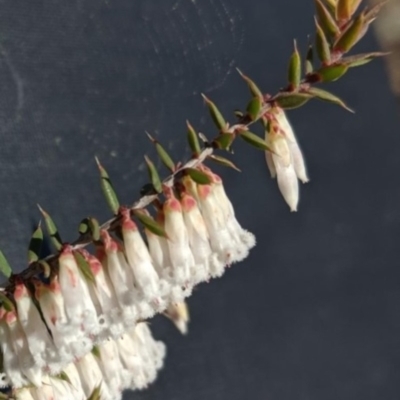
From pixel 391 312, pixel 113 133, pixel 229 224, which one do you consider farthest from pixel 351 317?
pixel 229 224

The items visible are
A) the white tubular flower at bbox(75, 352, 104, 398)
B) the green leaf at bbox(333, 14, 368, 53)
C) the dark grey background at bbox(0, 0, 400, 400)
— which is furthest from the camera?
the dark grey background at bbox(0, 0, 400, 400)

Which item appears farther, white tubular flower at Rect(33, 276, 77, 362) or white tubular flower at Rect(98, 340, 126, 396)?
white tubular flower at Rect(98, 340, 126, 396)

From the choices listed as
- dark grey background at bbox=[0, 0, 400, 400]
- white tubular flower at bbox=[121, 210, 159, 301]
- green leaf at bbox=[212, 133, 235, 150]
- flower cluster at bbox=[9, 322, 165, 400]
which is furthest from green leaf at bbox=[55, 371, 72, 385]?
dark grey background at bbox=[0, 0, 400, 400]

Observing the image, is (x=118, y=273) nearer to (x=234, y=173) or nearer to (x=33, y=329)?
(x=33, y=329)

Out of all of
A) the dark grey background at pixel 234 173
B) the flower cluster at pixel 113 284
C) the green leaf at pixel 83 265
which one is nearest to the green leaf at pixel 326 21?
the flower cluster at pixel 113 284

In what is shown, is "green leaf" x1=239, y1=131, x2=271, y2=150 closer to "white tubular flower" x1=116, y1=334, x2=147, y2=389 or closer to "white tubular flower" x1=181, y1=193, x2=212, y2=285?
"white tubular flower" x1=181, y1=193, x2=212, y2=285

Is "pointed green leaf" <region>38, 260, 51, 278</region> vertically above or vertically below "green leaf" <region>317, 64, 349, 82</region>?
below
